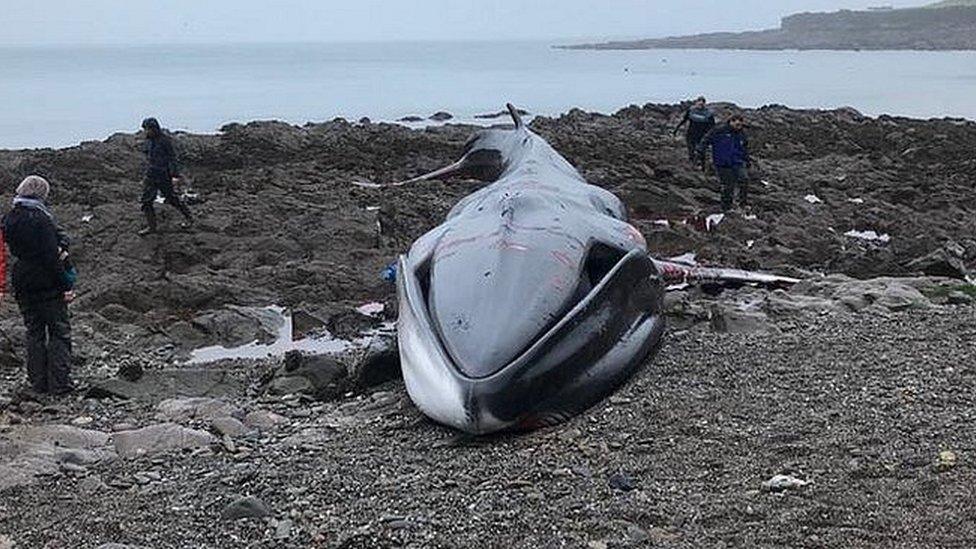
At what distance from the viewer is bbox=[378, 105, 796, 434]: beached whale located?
8008 millimetres

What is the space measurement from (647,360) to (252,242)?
10.6 metres

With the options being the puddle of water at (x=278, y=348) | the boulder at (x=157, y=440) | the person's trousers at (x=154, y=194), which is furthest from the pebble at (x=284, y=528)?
the person's trousers at (x=154, y=194)

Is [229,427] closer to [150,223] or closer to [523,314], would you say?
[523,314]

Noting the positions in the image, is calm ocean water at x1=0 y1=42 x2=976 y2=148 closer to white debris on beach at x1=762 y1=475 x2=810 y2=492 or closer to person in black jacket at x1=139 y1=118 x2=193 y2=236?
person in black jacket at x1=139 y1=118 x2=193 y2=236

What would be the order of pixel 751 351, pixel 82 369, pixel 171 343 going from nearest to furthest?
pixel 751 351 < pixel 82 369 < pixel 171 343

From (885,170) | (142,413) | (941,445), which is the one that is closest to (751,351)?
(941,445)

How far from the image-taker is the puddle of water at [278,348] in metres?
13.7

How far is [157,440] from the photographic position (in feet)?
31.0

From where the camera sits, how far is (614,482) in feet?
24.0

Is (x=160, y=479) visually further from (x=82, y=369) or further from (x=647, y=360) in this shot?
(x=82, y=369)

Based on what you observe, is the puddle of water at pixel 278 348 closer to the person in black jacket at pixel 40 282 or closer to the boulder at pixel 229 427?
the person in black jacket at pixel 40 282

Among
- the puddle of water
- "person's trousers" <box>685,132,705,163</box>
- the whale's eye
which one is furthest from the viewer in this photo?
"person's trousers" <box>685,132,705,163</box>

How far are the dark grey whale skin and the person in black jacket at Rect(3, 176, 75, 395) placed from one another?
3396 millimetres

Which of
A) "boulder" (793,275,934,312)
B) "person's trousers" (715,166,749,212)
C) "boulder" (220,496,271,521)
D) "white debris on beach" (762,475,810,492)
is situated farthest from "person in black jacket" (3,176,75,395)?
"person's trousers" (715,166,749,212)
